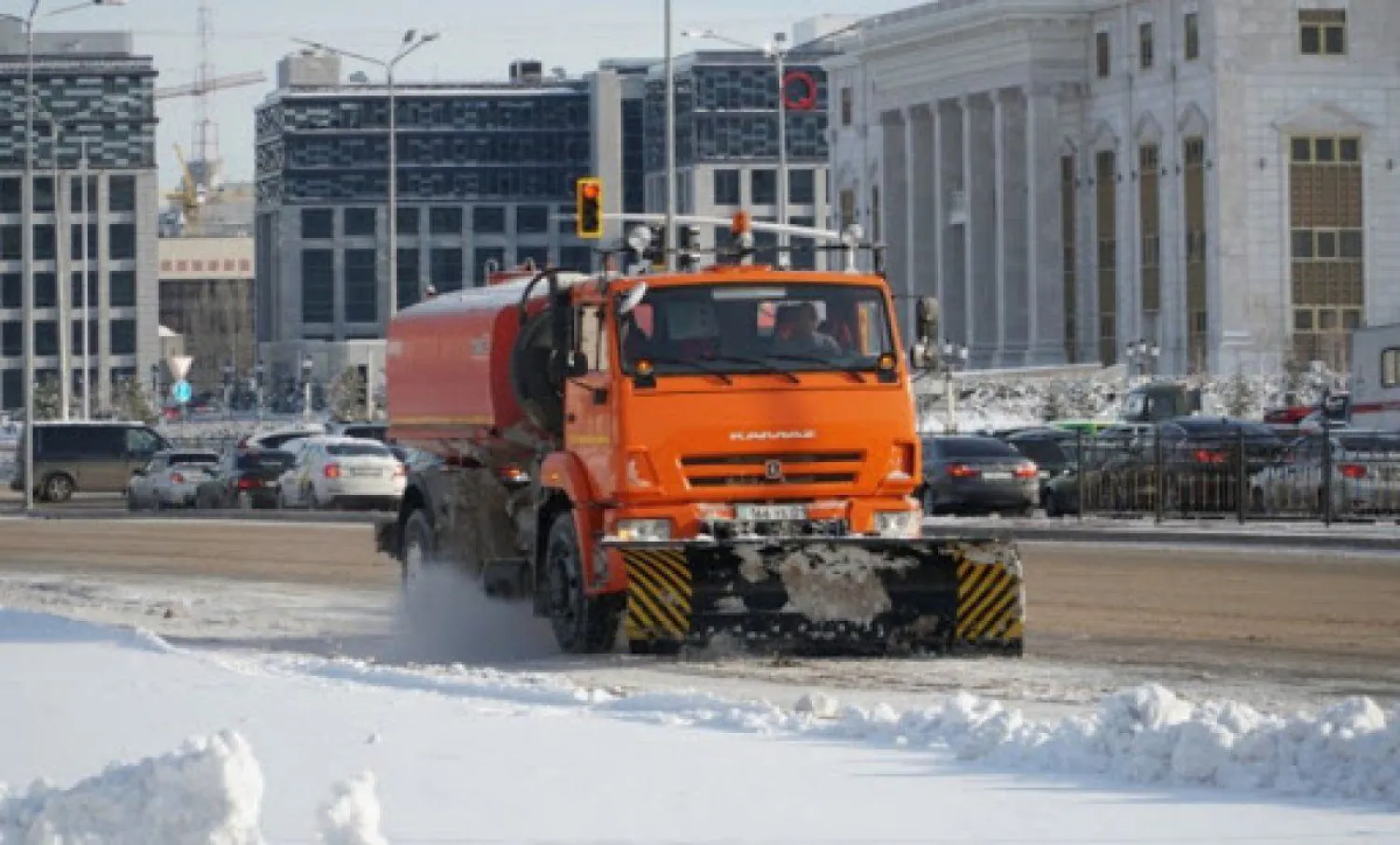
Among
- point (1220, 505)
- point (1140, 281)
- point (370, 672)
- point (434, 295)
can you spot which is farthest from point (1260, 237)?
point (370, 672)

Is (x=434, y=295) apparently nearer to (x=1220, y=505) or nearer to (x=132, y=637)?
(x=132, y=637)

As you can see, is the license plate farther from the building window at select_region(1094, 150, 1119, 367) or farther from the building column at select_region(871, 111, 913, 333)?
the building column at select_region(871, 111, 913, 333)

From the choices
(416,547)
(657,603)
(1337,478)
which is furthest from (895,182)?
(657,603)

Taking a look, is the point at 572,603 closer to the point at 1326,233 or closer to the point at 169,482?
the point at 169,482

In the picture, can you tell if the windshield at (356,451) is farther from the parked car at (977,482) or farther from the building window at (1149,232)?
the building window at (1149,232)

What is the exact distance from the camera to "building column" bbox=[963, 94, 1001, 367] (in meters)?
145

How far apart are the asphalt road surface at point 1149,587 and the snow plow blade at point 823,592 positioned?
664mm

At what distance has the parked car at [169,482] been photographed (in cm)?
7294

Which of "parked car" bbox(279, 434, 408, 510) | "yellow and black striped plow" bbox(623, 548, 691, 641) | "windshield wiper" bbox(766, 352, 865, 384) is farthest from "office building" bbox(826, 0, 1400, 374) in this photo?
"yellow and black striped plow" bbox(623, 548, 691, 641)

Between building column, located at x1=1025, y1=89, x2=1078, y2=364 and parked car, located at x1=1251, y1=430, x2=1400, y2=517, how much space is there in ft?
292

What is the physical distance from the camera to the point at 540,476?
2559cm

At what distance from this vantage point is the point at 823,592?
2373 centimetres

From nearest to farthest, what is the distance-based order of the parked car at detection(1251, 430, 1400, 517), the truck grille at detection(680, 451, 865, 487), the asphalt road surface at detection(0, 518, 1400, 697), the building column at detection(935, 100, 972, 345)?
the asphalt road surface at detection(0, 518, 1400, 697) → the truck grille at detection(680, 451, 865, 487) → the parked car at detection(1251, 430, 1400, 517) → the building column at detection(935, 100, 972, 345)

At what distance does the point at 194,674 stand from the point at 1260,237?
4295 inches
